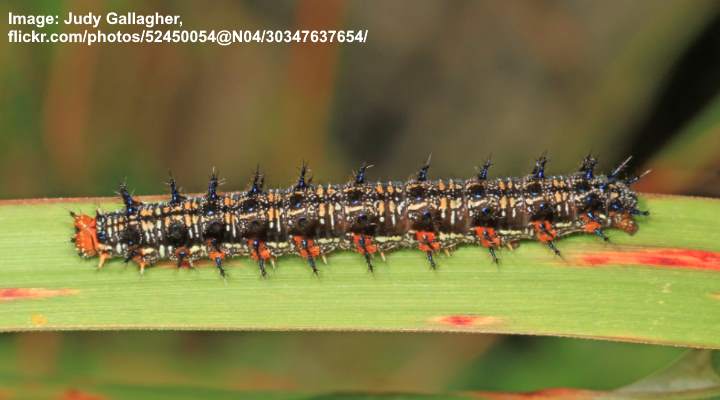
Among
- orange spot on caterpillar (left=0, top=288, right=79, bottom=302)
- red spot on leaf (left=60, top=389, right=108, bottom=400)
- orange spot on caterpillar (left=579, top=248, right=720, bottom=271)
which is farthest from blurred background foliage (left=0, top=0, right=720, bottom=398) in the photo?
orange spot on caterpillar (left=0, top=288, right=79, bottom=302)

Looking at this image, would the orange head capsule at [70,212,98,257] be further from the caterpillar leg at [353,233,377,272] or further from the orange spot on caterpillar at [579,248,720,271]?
the orange spot on caterpillar at [579,248,720,271]

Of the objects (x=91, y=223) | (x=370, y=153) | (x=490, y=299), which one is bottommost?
(x=490, y=299)

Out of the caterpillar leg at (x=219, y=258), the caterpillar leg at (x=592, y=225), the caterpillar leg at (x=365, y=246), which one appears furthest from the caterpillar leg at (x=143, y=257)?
the caterpillar leg at (x=592, y=225)

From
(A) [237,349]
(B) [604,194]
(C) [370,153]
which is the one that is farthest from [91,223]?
(B) [604,194]

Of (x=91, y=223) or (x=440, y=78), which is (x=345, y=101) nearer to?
(x=440, y=78)

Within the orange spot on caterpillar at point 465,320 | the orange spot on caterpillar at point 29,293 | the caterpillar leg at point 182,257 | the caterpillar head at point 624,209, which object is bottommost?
the orange spot on caterpillar at point 465,320

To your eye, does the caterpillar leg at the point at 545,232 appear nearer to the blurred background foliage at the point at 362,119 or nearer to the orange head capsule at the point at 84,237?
the blurred background foliage at the point at 362,119
